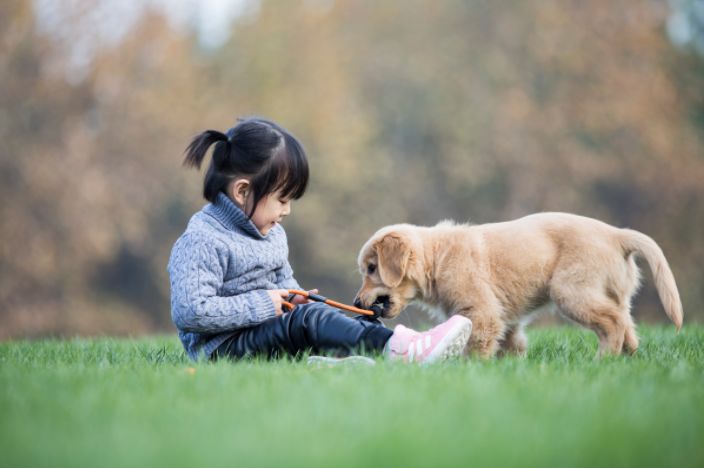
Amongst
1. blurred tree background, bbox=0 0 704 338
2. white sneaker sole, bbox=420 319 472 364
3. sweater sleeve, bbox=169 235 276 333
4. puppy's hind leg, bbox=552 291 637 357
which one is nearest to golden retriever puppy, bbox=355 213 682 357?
puppy's hind leg, bbox=552 291 637 357

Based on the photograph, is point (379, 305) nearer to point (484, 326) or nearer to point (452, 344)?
point (484, 326)

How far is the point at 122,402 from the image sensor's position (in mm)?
2967

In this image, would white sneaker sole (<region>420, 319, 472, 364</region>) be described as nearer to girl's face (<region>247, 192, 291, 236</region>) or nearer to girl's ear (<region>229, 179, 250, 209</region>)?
girl's face (<region>247, 192, 291, 236</region>)

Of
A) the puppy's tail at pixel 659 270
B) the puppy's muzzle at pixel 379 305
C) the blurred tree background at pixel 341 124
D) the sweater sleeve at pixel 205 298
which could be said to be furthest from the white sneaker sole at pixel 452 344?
the blurred tree background at pixel 341 124

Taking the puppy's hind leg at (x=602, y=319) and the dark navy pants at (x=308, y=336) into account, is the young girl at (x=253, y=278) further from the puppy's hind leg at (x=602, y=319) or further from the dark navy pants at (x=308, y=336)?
the puppy's hind leg at (x=602, y=319)

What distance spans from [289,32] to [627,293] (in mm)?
19891

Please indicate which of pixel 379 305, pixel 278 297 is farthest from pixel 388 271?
pixel 278 297

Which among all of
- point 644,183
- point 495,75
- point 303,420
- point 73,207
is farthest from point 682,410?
point 495,75

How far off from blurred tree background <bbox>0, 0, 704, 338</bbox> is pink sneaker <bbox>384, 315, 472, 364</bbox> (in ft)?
44.8

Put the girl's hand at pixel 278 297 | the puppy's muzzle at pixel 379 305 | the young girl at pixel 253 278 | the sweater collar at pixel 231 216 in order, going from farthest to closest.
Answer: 1. the puppy's muzzle at pixel 379 305
2. the sweater collar at pixel 231 216
3. the girl's hand at pixel 278 297
4. the young girl at pixel 253 278

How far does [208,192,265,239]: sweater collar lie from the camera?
465cm

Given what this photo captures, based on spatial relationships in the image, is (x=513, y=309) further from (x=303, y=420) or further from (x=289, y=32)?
(x=289, y=32)

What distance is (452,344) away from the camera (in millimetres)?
4172

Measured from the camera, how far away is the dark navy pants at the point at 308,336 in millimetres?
4312
